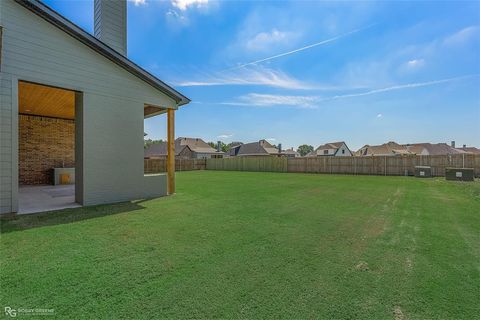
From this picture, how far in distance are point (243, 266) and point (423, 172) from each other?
17931 mm

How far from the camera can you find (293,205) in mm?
6168

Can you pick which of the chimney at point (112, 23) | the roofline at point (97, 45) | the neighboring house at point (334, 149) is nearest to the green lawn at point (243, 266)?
the roofline at point (97, 45)

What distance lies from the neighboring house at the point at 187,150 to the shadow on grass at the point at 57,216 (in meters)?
30.7

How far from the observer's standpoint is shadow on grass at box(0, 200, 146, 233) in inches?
163

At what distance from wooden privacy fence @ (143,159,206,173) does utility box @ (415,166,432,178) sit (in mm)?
20673

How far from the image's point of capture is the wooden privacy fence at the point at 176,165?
69.5 ft

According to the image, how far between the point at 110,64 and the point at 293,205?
658 cm

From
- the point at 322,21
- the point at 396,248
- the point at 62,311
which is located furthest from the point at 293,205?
the point at 322,21

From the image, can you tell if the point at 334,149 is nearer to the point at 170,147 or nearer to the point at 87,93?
the point at 170,147

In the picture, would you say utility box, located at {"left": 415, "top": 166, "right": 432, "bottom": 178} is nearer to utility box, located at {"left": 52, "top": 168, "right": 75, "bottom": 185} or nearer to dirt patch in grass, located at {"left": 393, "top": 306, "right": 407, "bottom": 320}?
dirt patch in grass, located at {"left": 393, "top": 306, "right": 407, "bottom": 320}

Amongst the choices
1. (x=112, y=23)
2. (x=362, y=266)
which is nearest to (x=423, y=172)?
(x=362, y=266)

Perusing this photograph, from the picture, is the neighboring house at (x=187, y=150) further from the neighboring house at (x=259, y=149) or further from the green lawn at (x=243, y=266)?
the green lawn at (x=243, y=266)

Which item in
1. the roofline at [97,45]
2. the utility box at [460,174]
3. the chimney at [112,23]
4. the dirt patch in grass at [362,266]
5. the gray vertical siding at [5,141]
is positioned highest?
the chimney at [112,23]

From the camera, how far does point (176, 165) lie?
25812 millimetres
